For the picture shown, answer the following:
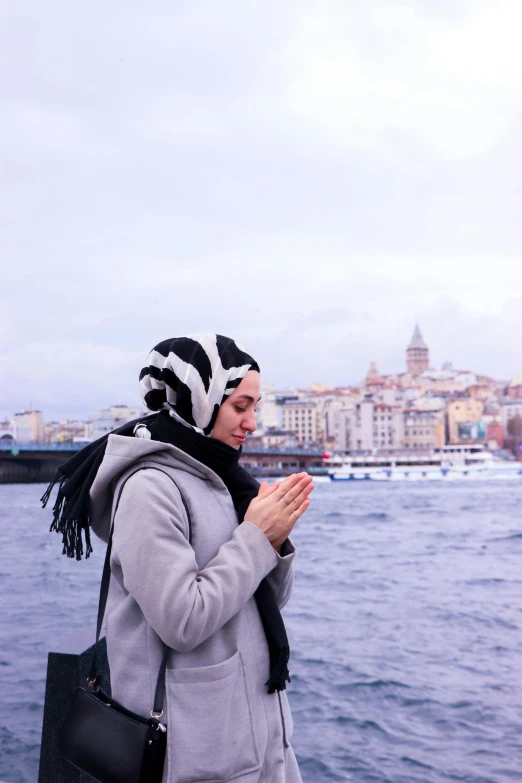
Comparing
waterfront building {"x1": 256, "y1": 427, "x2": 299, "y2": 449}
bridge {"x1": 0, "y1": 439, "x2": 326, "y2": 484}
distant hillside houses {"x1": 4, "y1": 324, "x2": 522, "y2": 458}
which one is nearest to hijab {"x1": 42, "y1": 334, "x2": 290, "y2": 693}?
bridge {"x1": 0, "y1": 439, "x2": 326, "y2": 484}

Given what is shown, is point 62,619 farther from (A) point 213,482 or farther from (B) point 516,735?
(A) point 213,482

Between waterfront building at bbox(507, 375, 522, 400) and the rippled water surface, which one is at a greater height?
waterfront building at bbox(507, 375, 522, 400)

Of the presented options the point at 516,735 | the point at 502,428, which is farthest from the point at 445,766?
the point at 502,428

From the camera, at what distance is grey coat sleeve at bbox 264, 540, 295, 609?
3.66ft

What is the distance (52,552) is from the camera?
1455cm

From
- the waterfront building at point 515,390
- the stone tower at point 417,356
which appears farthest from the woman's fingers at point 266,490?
the stone tower at point 417,356

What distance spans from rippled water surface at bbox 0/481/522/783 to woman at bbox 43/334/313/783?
9.31ft

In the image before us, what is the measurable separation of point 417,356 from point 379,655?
329ft

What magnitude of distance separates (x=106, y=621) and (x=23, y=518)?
22.5 m

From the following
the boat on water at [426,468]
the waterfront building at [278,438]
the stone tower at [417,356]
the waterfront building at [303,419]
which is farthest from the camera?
the stone tower at [417,356]

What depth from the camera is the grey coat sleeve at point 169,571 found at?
96 cm

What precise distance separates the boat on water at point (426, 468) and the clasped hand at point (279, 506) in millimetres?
45280

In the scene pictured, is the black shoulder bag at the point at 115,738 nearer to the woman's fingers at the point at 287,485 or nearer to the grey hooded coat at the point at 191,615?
the grey hooded coat at the point at 191,615

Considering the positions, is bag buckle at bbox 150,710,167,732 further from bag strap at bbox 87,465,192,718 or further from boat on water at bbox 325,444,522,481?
boat on water at bbox 325,444,522,481
